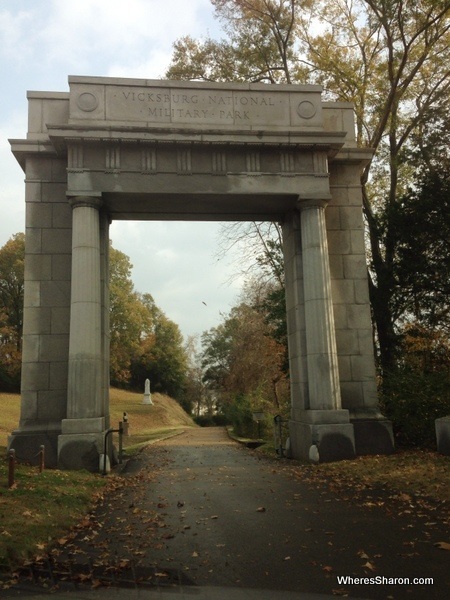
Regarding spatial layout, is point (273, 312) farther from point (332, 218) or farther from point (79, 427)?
point (79, 427)

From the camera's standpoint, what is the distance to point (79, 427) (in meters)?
13.7

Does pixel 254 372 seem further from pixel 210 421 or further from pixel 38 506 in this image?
pixel 38 506

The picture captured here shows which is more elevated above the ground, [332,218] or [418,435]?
[332,218]

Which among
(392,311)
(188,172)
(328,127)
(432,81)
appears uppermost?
(432,81)

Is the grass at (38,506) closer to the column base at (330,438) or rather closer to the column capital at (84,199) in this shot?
the column base at (330,438)

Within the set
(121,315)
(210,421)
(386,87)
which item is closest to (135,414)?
(121,315)

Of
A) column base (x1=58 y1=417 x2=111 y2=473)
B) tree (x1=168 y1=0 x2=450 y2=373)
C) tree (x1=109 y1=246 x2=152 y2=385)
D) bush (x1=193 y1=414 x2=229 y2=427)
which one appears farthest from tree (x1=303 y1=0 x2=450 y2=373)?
bush (x1=193 y1=414 x2=229 y2=427)

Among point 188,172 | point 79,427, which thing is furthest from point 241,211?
point 79,427

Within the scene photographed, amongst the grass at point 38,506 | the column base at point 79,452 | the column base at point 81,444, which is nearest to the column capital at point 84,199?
the column base at point 81,444

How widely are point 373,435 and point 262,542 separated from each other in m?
8.74

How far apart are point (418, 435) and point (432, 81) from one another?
14502 millimetres

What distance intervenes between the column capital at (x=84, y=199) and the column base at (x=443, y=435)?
1000 cm

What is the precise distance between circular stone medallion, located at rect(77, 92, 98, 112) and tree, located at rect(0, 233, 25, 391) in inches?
1398

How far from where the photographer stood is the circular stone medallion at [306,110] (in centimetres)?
1602
